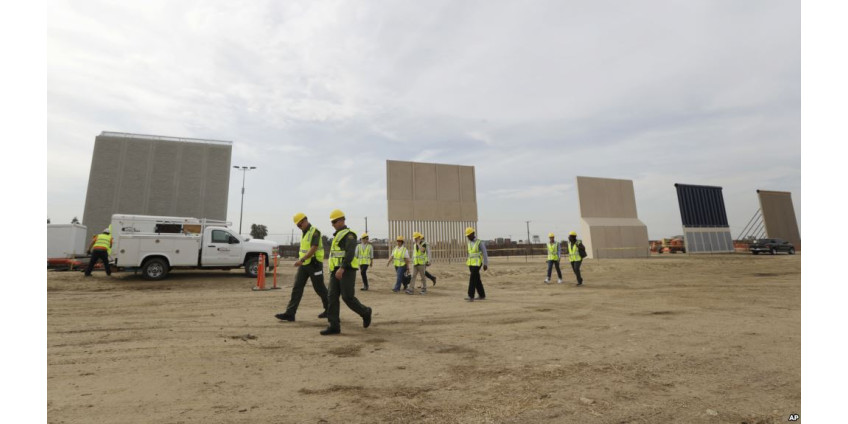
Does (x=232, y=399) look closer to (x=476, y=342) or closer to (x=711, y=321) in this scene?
(x=476, y=342)

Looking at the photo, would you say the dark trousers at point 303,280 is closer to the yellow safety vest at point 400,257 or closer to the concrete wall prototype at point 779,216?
the yellow safety vest at point 400,257

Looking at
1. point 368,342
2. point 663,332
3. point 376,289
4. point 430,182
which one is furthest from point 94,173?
point 663,332

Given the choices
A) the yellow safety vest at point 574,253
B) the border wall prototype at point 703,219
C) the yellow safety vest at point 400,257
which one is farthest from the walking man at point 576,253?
the border wall prototype at point 703,219

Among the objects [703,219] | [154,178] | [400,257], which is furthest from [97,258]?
[703,219]

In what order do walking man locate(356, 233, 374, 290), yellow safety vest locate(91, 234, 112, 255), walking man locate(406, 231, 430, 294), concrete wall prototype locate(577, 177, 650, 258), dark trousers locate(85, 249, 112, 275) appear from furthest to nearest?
concrete wall prototype locate(577, 177, 650, 258), yellow safety vest locate(91, 234, 112, 255), dark trousers locate(85, 249, 112, 275), walking man locate(356, 233, 374, 290), walking man locate(406, 231, 430, 294)

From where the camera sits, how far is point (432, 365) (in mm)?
4340

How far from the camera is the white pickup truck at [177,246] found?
1420 centimetres

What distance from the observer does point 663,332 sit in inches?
231

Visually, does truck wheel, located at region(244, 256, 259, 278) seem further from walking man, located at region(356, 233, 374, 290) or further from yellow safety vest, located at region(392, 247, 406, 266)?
yellow safety vest, located at region(392, 247, 406, 266)

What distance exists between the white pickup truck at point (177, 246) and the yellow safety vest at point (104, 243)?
0.21 metres

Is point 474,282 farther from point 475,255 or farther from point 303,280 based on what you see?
point 303,280

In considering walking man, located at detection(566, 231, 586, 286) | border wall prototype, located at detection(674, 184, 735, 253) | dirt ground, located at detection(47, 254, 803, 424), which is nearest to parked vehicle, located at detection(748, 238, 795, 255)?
border wall prototype, located at detection(674, 184, 735, 253)

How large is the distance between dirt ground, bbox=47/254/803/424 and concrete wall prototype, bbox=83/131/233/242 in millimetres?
31046

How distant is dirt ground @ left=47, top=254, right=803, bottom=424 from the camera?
3.11m
